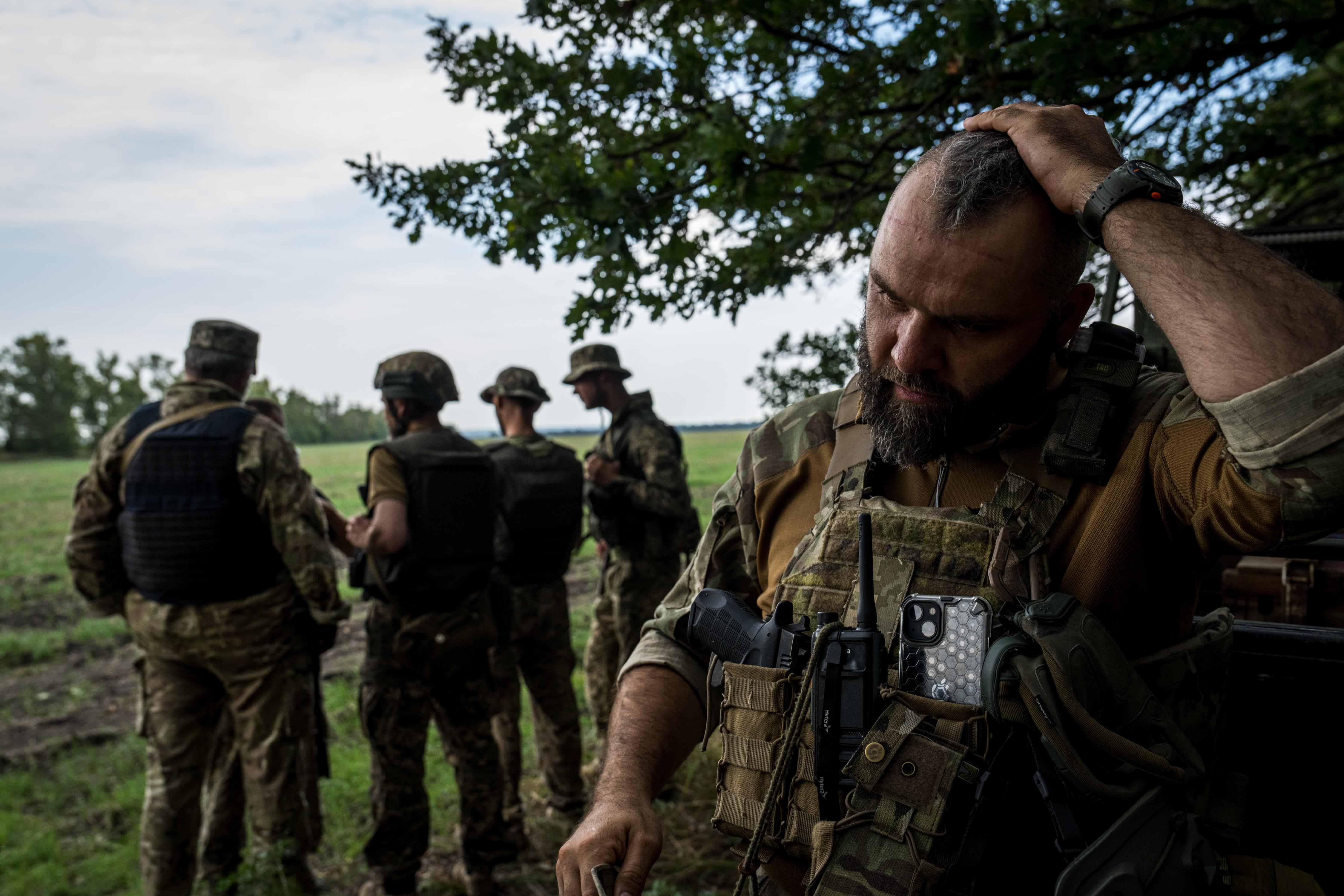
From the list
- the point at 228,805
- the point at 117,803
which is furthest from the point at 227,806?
the point at 117,803

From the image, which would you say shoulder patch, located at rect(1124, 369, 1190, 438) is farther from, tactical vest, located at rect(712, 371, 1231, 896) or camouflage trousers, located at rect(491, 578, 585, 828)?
camouflage trousers, located at rect(491, 578, 585, 828)

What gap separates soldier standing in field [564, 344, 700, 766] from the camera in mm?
5180

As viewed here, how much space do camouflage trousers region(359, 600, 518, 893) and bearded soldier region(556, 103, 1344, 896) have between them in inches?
102

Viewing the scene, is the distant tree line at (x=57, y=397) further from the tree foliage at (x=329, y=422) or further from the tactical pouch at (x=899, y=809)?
the tactical pouch at (x=899, y=809)

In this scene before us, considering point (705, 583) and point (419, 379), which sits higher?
point (419, 379)

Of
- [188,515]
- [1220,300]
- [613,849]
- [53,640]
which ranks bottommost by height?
[53,640]

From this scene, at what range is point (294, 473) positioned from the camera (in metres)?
3.64

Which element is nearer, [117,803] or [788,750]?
[788,750]

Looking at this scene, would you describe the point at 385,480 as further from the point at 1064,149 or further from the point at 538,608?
the point at 1064,149

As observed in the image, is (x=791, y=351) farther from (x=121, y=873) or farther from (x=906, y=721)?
(x=121, y=873)

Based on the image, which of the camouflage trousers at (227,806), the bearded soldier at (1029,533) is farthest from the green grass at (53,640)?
the bearded soldier at (1029,533)

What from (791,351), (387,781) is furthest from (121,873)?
(791,351)

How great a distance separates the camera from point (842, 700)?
4.37 feet

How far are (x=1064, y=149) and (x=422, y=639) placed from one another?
11.4ft
